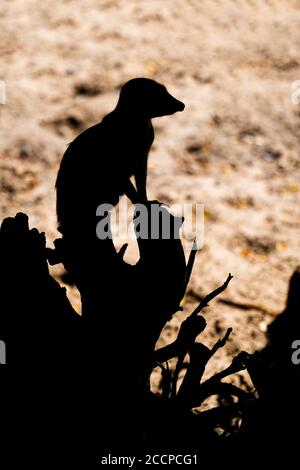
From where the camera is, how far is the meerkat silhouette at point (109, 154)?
5.68 ft

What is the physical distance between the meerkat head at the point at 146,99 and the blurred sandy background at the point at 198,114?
204 cm

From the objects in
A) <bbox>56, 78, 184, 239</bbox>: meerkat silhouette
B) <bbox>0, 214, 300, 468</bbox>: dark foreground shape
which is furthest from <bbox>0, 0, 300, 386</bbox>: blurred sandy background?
<bbox>56, 78, 184, 239</bbox>: meerkat silhouette

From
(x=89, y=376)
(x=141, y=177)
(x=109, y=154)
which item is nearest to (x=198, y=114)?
(x=141, y=177)

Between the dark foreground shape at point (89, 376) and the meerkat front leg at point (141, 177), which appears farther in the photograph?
the meerkat front leg at point (141, 177)

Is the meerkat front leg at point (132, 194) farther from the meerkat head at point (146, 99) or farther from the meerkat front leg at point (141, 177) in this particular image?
the meerkat head at point (146, 99)

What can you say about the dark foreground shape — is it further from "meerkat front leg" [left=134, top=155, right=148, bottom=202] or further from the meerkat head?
the meerkat head

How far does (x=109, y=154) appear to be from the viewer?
1.75 m

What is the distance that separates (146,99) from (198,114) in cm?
361

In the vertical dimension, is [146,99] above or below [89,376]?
above

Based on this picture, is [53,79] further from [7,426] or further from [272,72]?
[7,426]

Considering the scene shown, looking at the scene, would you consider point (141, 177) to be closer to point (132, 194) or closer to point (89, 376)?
point (132, 194)

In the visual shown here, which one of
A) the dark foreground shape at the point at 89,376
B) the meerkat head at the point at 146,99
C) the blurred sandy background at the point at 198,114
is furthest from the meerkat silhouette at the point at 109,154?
the blurred sandy background at the point at 198,114

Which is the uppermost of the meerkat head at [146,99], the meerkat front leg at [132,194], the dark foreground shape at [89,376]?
the meerkat head at [146,99]

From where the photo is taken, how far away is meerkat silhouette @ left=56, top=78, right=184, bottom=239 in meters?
1.73
